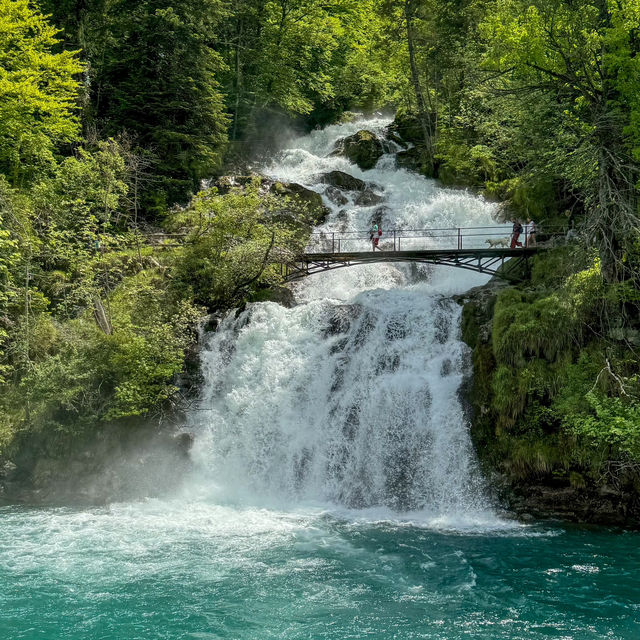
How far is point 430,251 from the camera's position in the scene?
60.5 feet

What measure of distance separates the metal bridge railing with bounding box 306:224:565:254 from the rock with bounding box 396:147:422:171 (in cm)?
664

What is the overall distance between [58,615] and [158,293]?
34.9 ft

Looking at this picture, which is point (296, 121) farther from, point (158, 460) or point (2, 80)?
point (158, 460)

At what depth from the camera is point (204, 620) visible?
8.62 metres

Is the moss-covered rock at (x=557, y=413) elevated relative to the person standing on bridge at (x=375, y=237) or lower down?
lower down

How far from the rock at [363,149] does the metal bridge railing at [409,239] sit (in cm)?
698

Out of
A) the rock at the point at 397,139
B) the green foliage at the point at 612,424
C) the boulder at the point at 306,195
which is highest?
the rock at the point at 397,139

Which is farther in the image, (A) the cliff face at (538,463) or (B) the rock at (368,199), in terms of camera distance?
(B) the rock at (368,199)

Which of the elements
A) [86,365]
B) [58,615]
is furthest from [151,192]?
[58,615]

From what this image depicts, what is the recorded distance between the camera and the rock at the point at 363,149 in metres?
29.0

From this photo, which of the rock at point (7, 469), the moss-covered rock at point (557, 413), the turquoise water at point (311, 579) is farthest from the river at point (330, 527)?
the rock at point (7, 469)

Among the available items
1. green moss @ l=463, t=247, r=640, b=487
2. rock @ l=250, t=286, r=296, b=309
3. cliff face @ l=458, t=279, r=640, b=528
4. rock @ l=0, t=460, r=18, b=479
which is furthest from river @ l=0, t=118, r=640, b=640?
rock @ l=0, t=460, r=18, b=479

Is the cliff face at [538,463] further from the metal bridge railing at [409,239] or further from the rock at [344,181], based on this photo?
the rock at [344,181]

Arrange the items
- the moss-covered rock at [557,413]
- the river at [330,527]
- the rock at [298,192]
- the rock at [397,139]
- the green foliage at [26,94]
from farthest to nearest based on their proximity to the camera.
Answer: the rock at [397,139], the rock at [298,192], the green foliage at [26,94], the moss-covered rock at [557,413], the river at [330,527]
